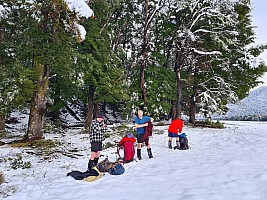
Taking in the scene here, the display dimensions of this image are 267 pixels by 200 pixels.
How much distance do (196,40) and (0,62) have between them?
45.9 feet

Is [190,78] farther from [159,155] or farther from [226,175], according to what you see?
[226,175]

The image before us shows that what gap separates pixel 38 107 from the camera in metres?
12.9

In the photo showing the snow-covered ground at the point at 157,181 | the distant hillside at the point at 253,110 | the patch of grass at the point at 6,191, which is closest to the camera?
the snow-covered ground at the point at 157,181

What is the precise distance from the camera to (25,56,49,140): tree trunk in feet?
41.7

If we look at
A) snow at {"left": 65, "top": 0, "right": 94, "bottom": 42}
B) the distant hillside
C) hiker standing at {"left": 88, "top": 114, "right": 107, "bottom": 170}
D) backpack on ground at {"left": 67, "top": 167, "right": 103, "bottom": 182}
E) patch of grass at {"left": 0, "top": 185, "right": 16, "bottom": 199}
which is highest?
snow at {"left": 65, "top": 0, "right": 94, "bottom": 42}

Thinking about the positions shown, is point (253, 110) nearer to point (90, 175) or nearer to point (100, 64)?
point (100, 64)

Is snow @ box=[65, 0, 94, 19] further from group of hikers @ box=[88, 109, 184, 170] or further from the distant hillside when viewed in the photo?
the distant hillside

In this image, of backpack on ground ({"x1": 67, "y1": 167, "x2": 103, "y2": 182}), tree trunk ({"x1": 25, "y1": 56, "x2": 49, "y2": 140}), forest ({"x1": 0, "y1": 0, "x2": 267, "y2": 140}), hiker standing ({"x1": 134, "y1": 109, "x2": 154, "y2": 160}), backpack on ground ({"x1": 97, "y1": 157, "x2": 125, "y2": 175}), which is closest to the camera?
backpack on ground ({"x1": 67, "y1": 167, "x2": 103, "y2": 182})

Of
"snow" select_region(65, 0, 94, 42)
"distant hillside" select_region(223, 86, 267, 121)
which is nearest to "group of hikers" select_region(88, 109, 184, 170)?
"snow" select_region(65, 0, 94, 42)

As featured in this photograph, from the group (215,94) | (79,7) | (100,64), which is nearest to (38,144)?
(100,64)

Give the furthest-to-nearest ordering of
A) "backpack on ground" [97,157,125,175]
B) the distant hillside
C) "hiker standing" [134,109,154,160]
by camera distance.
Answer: the distant hillside < "hiker standing" [134,109,154,160] < "backpack on ground" [97,157,125,175]

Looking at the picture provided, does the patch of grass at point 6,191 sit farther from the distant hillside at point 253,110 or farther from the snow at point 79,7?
the distant hillside at point 253,110

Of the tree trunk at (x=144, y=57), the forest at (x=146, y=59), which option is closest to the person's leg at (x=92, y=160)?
the forest at (x=146, y=59)

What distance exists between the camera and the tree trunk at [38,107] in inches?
501
